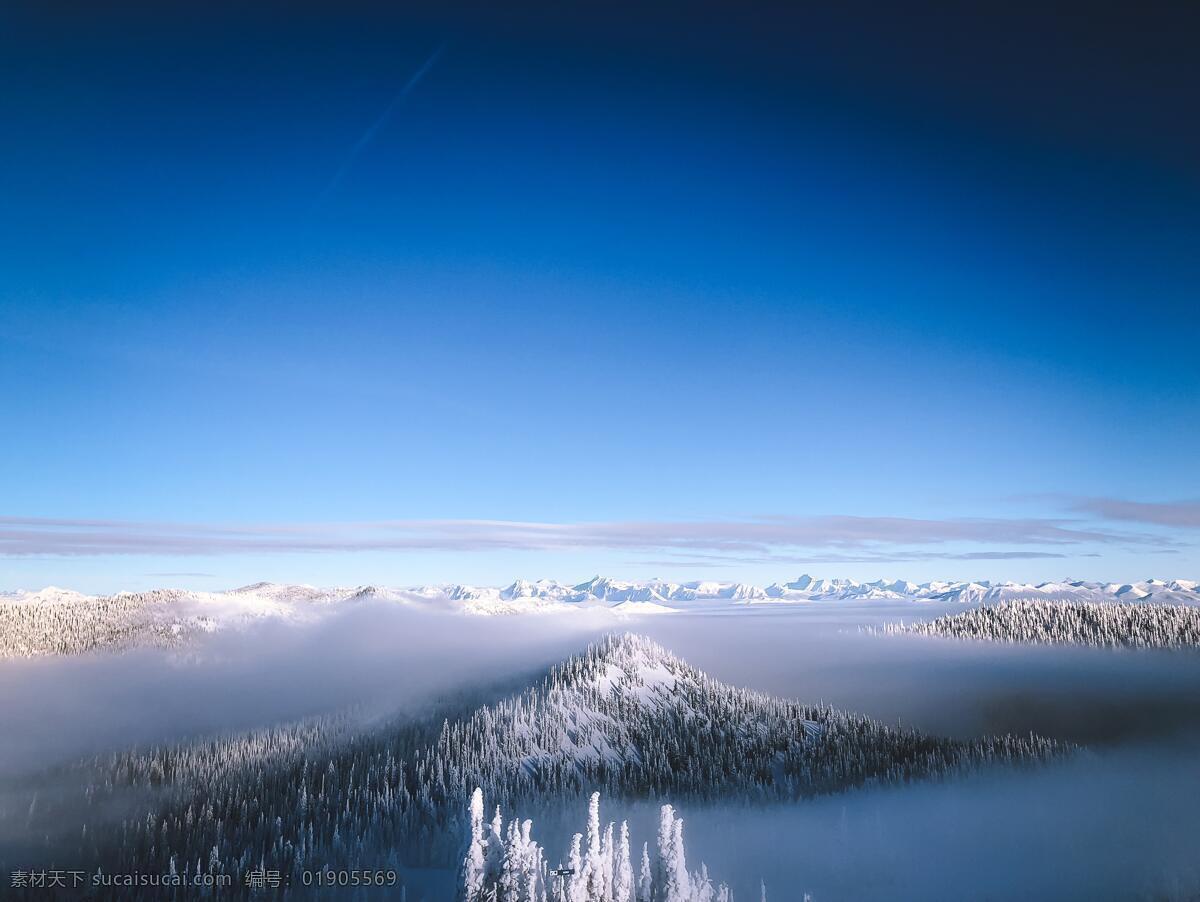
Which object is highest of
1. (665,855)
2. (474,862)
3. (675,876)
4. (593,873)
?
(474,862)

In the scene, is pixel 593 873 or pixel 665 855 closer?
pixel 593 873

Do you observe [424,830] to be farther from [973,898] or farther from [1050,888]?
[1050,888]

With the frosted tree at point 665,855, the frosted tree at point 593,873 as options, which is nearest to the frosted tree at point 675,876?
the frosted tree at point 665,855

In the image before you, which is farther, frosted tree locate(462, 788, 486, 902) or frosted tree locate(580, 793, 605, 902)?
frosted tree locate(580, 793, 605, 902)

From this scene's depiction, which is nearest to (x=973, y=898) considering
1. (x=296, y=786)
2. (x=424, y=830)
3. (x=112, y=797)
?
(x=424, y=830)

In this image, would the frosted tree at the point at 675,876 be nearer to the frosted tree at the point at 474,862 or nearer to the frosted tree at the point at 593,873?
the frosted tree at the point at 593,873

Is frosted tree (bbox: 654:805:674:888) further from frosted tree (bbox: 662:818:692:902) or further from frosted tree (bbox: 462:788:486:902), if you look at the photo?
frosted tree (bbox: 462:788:486:902)

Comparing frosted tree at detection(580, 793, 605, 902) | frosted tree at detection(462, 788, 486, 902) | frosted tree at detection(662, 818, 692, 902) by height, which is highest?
frosted tree at detection(462, 788, 486, 902)

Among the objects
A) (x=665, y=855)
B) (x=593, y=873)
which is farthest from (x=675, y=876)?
(x=593, y=873)

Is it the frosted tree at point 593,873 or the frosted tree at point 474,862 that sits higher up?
the frosted tree at point 474,862

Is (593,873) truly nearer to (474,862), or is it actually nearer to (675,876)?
(675,876)

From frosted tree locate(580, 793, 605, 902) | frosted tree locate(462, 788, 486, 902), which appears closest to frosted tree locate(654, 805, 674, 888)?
frosted tree locate(580, 793, 605, 902)
